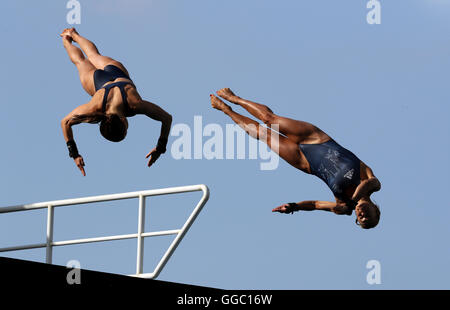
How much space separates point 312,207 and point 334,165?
83cm

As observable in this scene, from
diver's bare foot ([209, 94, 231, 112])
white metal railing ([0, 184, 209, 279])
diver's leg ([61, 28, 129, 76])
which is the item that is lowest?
white metal railing ([0, 184, 209, 279])

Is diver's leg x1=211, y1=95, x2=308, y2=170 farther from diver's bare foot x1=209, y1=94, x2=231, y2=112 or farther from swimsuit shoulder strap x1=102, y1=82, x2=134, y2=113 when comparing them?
swimsuit shoulder strap x1=102, y1=82, x2=134, y2=113

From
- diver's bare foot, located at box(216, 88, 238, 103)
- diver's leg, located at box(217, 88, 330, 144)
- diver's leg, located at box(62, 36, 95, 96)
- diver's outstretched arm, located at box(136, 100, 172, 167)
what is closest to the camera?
diver's outstretched arm, located at box(136, 100, 172, 167)

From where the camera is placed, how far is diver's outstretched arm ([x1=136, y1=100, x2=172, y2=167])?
16.3 meters

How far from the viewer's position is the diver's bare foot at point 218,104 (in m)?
18.4

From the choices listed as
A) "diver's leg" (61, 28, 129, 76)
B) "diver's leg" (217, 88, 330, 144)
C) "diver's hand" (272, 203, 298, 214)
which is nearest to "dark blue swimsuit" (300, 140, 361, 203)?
"diver's leg" (217, 88, 330, 144)

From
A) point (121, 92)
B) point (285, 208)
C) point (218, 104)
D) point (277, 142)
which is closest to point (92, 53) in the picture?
point (121, 92)

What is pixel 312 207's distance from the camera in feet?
57.0

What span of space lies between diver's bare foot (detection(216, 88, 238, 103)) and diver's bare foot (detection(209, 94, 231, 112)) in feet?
0.35

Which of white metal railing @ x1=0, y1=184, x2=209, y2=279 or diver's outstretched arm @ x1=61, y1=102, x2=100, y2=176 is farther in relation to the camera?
diver's outstretched arm @ x1=61, y1=102, x2=100, y2=176

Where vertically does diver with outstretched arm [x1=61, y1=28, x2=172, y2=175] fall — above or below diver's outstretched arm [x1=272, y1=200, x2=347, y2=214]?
above

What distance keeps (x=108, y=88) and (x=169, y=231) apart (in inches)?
153
